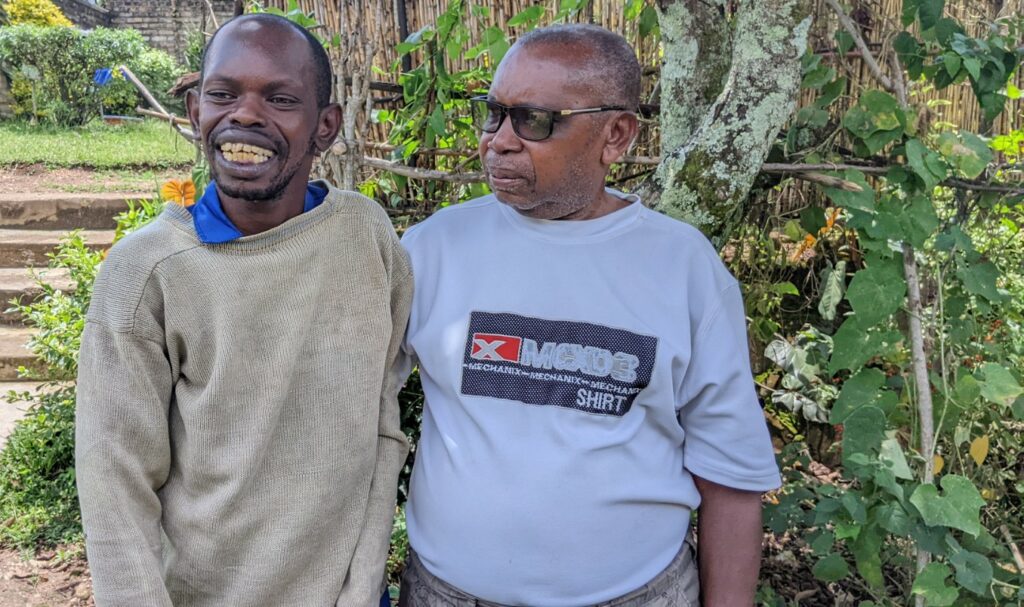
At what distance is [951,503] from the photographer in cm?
190

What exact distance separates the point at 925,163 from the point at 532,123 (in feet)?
2.92

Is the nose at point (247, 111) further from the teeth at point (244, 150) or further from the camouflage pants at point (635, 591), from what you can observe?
the camouflage pants at point (635, 591)

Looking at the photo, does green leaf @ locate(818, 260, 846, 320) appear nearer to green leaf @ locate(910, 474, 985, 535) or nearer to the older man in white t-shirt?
green leaf @ locate(910, 474, 985, 535)

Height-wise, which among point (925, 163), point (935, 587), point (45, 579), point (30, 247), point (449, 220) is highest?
point (925, 163)

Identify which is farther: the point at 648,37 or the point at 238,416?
the point at 648,37

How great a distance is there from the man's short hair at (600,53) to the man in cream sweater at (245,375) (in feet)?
1.45

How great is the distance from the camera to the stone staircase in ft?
17.8

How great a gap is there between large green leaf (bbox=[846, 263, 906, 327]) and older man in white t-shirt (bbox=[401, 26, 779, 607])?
37 cm

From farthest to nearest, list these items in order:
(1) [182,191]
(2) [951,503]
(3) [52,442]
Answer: (3) [52,442] < (1) [182,191] < (2) [951,503]

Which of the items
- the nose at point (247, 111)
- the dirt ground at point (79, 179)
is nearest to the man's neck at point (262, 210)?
the nose at point (247, 111)

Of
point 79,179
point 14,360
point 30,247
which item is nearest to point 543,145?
point 14,360

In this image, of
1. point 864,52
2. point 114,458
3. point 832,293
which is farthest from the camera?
point 832,293

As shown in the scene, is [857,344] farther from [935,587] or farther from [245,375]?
[245,375]

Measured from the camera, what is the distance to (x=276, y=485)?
62.3 inches
